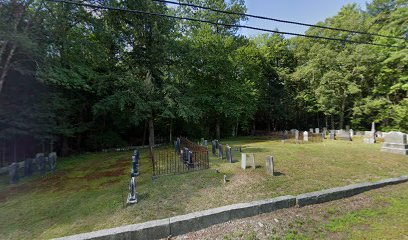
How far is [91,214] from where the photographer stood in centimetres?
474

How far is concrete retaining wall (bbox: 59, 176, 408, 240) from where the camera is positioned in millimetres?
3496

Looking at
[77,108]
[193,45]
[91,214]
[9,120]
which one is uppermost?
[193,45]

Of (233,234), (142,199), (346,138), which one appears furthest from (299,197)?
(346,138)

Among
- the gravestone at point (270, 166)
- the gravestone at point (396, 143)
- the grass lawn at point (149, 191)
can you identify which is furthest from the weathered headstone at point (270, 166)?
the gravestone at point (396, 143)

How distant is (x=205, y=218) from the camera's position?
3934 millimetres

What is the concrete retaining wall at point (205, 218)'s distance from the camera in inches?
138

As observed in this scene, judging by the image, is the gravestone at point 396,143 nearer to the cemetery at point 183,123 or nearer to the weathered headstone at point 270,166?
the cemetery at point 183,123

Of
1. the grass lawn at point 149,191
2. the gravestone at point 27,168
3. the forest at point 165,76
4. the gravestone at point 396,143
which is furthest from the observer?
the forest at point 165,76

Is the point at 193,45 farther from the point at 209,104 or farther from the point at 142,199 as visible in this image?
the point at 142,199

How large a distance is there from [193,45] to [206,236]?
62.4 ft

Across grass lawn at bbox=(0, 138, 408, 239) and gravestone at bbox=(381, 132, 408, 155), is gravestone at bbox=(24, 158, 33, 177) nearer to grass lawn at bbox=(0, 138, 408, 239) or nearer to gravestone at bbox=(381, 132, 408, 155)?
grass lawn at bbox=(0, 138, 408, 239)

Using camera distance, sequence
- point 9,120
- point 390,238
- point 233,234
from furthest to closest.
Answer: point 9,120 → point 233,234 → point 390,238

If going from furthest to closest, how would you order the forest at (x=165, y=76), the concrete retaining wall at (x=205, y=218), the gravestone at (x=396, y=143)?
the forest at (x=165, y=76)
the gravestone at (x=396, y=143)
the concrete retaining wall at (x=205, y=218)

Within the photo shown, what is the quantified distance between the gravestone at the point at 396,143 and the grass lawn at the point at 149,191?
132 cm
